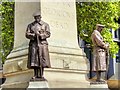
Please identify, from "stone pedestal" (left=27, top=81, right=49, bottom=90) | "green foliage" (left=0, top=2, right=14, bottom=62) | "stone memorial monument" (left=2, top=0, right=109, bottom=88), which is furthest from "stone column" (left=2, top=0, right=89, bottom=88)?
"green foliage" (left=0, top=2, right=14, bottom=62)

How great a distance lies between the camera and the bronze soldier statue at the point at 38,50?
11.1m

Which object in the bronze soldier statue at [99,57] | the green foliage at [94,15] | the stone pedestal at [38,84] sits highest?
the green foliage at [94,15]

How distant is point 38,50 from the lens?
1125 cm

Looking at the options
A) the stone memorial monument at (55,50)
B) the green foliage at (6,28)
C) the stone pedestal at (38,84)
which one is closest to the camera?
the stone pedestal at (38,84)

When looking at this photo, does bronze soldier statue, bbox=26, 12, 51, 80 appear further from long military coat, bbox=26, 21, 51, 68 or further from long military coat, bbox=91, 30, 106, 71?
long military coat, bbox=91, 30, 106, 71

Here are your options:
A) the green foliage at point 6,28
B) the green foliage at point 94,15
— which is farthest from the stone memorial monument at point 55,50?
the green foliage at point 94,15

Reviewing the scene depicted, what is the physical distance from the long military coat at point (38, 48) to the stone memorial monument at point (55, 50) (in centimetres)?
184

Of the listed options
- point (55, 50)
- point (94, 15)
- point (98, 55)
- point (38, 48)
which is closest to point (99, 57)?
point (98, 55)

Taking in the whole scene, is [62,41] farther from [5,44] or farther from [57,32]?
[5,44]

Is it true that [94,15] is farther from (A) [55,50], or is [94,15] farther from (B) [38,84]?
(B) [38,84]

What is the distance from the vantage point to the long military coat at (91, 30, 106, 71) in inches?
501

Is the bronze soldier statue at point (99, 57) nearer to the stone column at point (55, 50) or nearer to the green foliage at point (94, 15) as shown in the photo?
the stone column at point (55, 50)

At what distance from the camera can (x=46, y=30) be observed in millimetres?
11648

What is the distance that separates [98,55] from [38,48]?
2475 mm
